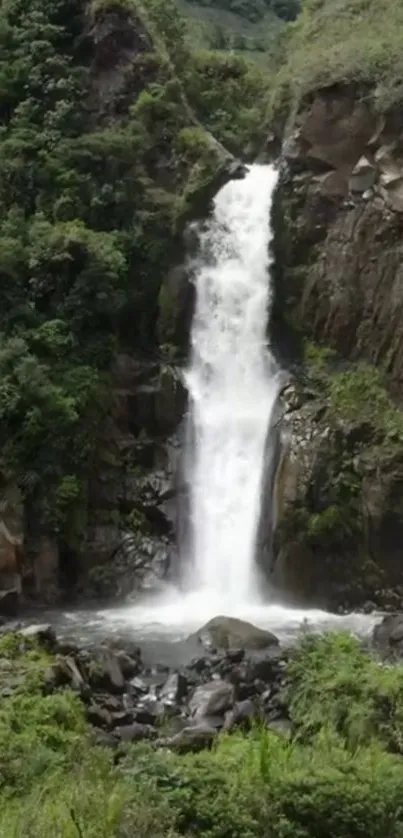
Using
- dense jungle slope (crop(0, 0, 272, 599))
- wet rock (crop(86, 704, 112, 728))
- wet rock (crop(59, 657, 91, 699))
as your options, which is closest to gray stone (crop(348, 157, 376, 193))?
dense jungle slope (crop(0, 0, 272, 599))

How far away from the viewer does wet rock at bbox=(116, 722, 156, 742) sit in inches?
523

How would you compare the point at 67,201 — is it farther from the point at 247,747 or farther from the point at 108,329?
the point at 247,747

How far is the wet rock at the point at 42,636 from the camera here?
15.9m

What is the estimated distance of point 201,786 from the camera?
9.54 m

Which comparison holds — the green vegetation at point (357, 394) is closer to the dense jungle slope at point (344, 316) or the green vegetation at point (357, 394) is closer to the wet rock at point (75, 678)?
the dense jungle slope at point (344, 316)

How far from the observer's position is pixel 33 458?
22344 millimetres

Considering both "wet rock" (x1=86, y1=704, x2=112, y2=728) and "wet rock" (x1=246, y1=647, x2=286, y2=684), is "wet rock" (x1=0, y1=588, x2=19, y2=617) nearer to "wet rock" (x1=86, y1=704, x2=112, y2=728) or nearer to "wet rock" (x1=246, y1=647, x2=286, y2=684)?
"wet rock" (x1=246, y1=647, x2=286, y2=684)

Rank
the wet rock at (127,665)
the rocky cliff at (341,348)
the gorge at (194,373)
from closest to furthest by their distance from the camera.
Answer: the wet rock at (127,665)
the gorge at (194,373)
the rocky cliff at (341,348)

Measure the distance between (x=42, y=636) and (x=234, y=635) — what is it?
353 cm

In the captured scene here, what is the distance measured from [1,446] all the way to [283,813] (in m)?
14.2

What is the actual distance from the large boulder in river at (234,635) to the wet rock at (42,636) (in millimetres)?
3012

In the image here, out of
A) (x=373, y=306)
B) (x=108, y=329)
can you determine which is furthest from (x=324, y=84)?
(x=108, y=329)

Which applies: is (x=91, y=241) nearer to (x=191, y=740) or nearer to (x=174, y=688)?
(x=174, y=688)

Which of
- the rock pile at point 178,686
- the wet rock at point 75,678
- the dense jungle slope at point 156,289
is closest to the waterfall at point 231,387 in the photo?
the dense jungle slope at point 156,289
